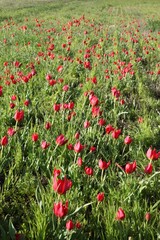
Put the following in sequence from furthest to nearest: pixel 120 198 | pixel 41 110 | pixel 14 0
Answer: pixel 14 0 → pixel 41 110 → pixel 120 198

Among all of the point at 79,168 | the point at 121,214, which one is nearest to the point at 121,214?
the point at 121,214

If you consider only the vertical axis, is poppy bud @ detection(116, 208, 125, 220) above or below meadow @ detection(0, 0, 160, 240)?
above

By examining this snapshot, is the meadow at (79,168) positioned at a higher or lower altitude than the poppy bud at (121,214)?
lower

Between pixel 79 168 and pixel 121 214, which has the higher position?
pixel 121 214

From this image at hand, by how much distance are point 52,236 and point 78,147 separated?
742 millimetres

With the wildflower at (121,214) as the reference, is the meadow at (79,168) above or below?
below

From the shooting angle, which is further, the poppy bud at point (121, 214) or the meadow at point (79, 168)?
the meadow at point (79, 168)

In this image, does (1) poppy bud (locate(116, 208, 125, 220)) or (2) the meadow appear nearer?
(1) poppy bud (locate(116, 208, 125, 220))

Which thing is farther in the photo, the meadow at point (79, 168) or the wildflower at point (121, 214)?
the meadow at point (79, 168)

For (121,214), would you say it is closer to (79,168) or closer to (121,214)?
(121,214)

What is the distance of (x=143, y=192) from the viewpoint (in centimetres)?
261

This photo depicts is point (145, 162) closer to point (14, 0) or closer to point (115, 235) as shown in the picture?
point (115, 235)

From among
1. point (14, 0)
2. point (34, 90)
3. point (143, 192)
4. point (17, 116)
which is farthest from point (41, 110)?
point (14, 0)

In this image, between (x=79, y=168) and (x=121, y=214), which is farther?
(x=79, y=168)
